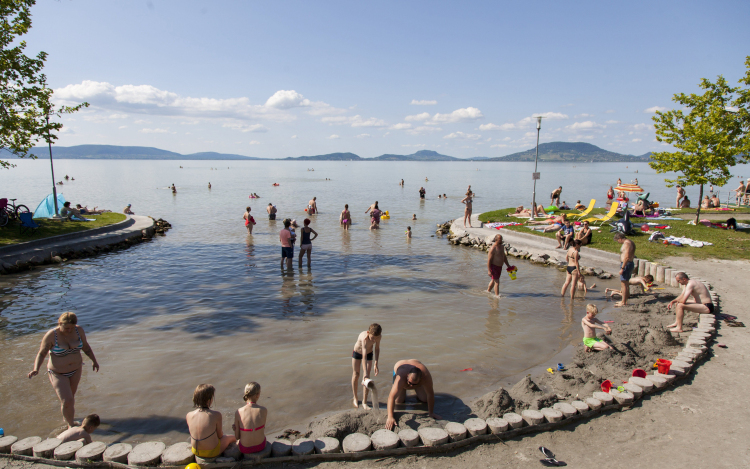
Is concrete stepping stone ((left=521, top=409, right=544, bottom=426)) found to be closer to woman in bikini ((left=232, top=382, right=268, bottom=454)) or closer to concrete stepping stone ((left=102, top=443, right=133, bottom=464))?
woman in bikini ((left=232, top=382, right=268, bottom=454))

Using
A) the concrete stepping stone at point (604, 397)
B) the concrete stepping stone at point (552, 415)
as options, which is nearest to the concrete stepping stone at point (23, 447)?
the concrete stepping stone at point (552, 415)

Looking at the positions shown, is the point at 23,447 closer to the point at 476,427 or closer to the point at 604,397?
the point at 476,427

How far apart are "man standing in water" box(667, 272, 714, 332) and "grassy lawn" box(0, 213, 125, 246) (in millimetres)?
22422

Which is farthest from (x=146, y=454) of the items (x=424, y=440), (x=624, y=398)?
(x=624, y=398)

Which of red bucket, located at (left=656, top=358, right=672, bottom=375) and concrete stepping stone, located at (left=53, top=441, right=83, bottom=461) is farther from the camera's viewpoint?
red bucket, located at (left=656, top=358, right=672, bottom=375)

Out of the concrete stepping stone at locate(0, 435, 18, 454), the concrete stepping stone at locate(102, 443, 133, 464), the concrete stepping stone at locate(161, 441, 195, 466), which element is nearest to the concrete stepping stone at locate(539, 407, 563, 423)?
the concrete stepping stone at locate(161, 441, 195, 466)

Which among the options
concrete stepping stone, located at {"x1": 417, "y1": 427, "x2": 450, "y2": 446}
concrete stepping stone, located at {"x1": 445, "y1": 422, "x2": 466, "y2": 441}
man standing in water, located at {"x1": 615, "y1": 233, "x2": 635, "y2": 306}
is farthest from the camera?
man standing in water, located at {"x1": 615, "y1": 233, "x2": 635, "y2": 306}

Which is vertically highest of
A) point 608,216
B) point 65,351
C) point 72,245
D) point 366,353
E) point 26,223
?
point 608,216

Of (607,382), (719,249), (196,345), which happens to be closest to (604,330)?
(607,382)

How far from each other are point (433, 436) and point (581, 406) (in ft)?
7.53

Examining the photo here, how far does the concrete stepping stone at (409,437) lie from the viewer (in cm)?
514

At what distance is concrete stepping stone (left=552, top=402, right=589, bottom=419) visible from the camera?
5.70 meters

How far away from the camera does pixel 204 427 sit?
15.5 ft

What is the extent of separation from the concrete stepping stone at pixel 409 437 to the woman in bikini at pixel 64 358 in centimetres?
451
